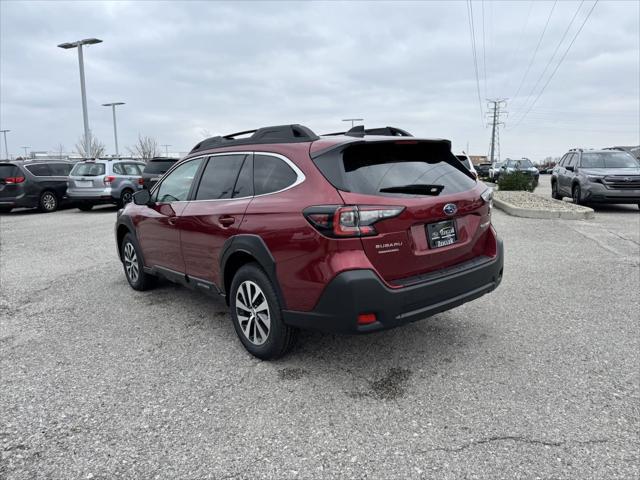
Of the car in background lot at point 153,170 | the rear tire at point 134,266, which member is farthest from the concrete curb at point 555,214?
the car in background lot at point 153,170

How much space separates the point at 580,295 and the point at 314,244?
377 centimetres

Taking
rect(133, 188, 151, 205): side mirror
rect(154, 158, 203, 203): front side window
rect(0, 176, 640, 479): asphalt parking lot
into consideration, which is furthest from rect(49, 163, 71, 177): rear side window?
rect(154, 158, 203, 203): front side window

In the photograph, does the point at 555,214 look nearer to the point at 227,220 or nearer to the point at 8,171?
the point at 227,220

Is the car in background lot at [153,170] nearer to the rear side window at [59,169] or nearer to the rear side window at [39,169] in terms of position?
the rear side window at [59,169]

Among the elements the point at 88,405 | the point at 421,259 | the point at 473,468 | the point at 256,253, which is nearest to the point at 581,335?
the point at 421,259

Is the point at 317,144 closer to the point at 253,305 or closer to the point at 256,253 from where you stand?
the point at 256,253

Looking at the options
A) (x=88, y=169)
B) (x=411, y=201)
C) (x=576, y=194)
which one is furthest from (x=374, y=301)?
(x=88, y=169)

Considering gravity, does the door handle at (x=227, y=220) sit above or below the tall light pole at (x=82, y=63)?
below

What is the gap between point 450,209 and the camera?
337 cm

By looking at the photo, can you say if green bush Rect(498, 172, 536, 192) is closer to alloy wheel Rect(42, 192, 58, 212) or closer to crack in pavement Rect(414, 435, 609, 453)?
alloy wheel Rect(42, 192, 58, 212)

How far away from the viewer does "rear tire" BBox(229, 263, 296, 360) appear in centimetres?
341

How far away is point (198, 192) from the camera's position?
14.3ft

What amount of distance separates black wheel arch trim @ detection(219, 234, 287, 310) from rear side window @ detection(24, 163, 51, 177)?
14558 millimetres

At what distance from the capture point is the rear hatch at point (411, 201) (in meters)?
3.04
